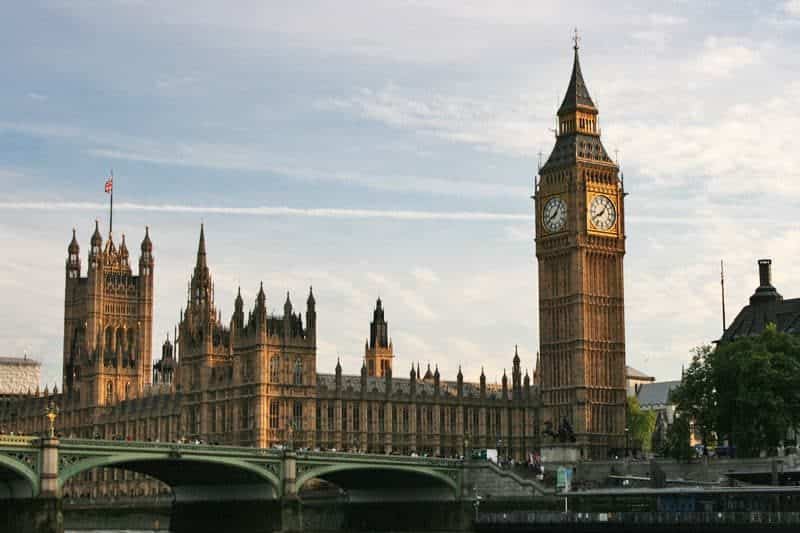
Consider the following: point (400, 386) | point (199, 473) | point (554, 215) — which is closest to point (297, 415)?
point (400, 386)

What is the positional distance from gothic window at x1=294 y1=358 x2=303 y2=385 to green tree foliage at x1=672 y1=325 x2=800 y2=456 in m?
36.1

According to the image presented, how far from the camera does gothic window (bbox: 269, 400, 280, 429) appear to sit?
13025cm

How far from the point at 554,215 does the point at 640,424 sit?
121ft

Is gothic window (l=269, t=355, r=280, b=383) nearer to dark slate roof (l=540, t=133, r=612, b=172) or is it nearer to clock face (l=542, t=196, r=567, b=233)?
clock face (l=542, t=196, r=567, b=233)

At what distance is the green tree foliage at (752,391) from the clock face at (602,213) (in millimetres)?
31297

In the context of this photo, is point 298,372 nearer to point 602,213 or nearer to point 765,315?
point 602,213

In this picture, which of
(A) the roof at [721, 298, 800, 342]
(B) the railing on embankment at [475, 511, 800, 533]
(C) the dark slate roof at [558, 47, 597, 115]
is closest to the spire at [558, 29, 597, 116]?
A: (C) the dark slate roof at [558, 47, 597, 115]

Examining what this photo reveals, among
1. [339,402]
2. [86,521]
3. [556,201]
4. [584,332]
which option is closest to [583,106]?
[556,201]

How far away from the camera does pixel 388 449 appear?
138m

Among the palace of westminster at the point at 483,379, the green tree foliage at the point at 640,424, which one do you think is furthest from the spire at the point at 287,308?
the green tree foliage at the point at 640,424

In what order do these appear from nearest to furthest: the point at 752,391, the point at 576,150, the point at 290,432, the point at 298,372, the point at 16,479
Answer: the point at 16,479 → the point at 752,391 → the point at 290,432 → the point at 298,372 → the point at 576,150

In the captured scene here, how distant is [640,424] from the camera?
168250mm

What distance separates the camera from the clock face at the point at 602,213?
458ft

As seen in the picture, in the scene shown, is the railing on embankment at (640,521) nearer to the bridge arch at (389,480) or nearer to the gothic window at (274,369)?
the bridge arch at (389,480)
